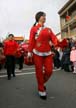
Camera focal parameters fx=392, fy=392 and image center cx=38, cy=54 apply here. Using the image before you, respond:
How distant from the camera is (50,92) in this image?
9.72 m

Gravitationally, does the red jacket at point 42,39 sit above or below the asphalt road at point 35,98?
above

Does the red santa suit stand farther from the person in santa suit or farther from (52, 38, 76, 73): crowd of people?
(52, 38, 76, 73): crowd of people

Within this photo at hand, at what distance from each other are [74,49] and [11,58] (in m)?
4.11

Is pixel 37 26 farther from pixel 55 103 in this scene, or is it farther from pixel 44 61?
pixel 55 103

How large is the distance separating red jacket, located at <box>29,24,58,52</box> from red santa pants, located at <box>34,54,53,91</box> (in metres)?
0.21

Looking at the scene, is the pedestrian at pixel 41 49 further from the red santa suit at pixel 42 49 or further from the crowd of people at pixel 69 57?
the crowd of people at pixel 69 57

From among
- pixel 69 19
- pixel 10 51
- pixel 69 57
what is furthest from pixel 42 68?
pixel 69 19

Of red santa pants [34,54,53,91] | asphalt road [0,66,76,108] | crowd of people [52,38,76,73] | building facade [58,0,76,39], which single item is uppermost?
building facade [58,0,76,39]

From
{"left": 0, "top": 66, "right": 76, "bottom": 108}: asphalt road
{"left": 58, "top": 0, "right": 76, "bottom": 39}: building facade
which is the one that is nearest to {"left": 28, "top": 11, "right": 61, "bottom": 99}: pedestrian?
{"left": 0, "top": 66, "right": 76, "bottom": 108}: asphalt road

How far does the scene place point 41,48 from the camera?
8.99m

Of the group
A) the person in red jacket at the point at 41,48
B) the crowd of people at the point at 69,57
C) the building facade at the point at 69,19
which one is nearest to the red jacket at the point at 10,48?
the crowd of people at the point at 69,57

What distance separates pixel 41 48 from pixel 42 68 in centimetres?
47

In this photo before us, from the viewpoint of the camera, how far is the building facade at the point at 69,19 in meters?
84.6

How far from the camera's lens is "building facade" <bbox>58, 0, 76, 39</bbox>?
84.6m
